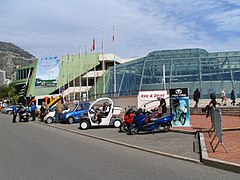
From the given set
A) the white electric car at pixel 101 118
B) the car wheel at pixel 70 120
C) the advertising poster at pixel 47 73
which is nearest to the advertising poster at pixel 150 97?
the car wheel at pixel 70 120

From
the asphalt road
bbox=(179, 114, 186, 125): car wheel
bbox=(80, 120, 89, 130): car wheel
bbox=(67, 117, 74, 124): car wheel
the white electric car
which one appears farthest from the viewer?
bbox=(67, 117, 74, 124): car wheel

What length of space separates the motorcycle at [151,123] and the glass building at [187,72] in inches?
973

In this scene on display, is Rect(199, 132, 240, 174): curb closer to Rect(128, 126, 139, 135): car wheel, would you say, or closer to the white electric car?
Rect(128, 126, 139, 135): car wheel

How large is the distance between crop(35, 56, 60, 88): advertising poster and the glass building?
3725 centimetres

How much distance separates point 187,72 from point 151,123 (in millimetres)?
31148

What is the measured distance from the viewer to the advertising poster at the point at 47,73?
287 feet

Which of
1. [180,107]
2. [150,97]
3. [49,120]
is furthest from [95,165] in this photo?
[150,97]

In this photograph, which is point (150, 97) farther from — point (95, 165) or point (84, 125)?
point (95, 165)

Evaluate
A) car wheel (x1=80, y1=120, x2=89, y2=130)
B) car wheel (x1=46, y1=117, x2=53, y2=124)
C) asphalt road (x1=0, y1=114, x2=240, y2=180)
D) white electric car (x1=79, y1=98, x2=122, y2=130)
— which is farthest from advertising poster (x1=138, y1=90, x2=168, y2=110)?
asphalt road (x1=0, y1=114, x2=240, y2=180)

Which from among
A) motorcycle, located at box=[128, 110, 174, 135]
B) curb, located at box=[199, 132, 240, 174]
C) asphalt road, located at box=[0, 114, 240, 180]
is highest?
motorcycle, located at box=[128, 110, 174, 135]

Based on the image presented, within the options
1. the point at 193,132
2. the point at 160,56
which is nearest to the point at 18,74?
the point at 160,56

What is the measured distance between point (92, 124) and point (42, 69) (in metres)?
69.7

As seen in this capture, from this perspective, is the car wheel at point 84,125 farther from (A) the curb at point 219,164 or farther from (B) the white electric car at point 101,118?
(A) the curb at point 219,164

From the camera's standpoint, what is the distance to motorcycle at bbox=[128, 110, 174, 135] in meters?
17.5
